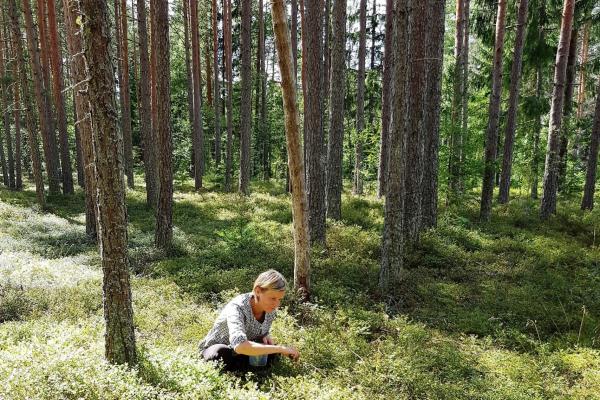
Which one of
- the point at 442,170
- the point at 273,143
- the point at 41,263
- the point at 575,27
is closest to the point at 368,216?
the point at 442,170

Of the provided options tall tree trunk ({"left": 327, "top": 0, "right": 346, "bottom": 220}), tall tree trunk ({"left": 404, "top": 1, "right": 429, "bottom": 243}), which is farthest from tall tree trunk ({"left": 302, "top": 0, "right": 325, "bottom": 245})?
tall tree trunk ({"left": 404, "top": 1, "right": 429, "bottom": 243})

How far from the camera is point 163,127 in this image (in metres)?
10.5

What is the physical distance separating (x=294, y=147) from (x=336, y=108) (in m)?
5.35

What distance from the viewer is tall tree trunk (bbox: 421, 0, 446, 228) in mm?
11359

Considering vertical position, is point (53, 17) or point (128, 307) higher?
point (53, 17)

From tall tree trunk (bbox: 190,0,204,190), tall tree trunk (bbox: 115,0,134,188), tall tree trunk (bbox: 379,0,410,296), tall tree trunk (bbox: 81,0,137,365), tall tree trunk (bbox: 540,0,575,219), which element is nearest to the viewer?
tall tree trunk (bbox: 81,0,137,365)

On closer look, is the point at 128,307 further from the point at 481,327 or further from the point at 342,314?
the point at 481,327

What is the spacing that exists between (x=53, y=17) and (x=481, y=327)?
18.6 metres

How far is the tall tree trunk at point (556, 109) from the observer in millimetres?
13516

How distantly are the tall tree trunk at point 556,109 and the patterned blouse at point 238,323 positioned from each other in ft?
41.9

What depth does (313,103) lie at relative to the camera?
10.6 metres

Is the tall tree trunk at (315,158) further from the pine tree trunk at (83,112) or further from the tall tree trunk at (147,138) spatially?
the tall tree trunk at (147,138)

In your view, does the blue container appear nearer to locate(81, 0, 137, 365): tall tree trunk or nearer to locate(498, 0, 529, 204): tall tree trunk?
locate(81, 0, 137, 365): tall tree trunk

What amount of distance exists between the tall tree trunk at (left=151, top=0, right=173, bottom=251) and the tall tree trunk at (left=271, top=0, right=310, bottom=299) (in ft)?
15.1
